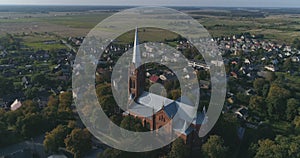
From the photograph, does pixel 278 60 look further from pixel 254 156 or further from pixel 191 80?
pixel 254 156

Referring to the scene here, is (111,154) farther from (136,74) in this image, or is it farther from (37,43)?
(37,43)

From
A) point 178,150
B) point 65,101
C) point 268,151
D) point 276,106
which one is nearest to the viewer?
point 268,151

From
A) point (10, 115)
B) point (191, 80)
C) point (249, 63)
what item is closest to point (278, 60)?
point (249, 63)

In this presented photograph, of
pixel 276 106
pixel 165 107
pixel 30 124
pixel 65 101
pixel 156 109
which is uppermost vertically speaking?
pixel 165 107

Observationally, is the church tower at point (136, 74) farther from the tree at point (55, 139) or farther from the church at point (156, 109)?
the tree at point (55, 139)

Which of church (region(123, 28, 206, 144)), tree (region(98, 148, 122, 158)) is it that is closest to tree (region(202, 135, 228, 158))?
church (region(123, 28, 206, 144))

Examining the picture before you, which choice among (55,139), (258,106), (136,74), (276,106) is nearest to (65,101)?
(55,139)
